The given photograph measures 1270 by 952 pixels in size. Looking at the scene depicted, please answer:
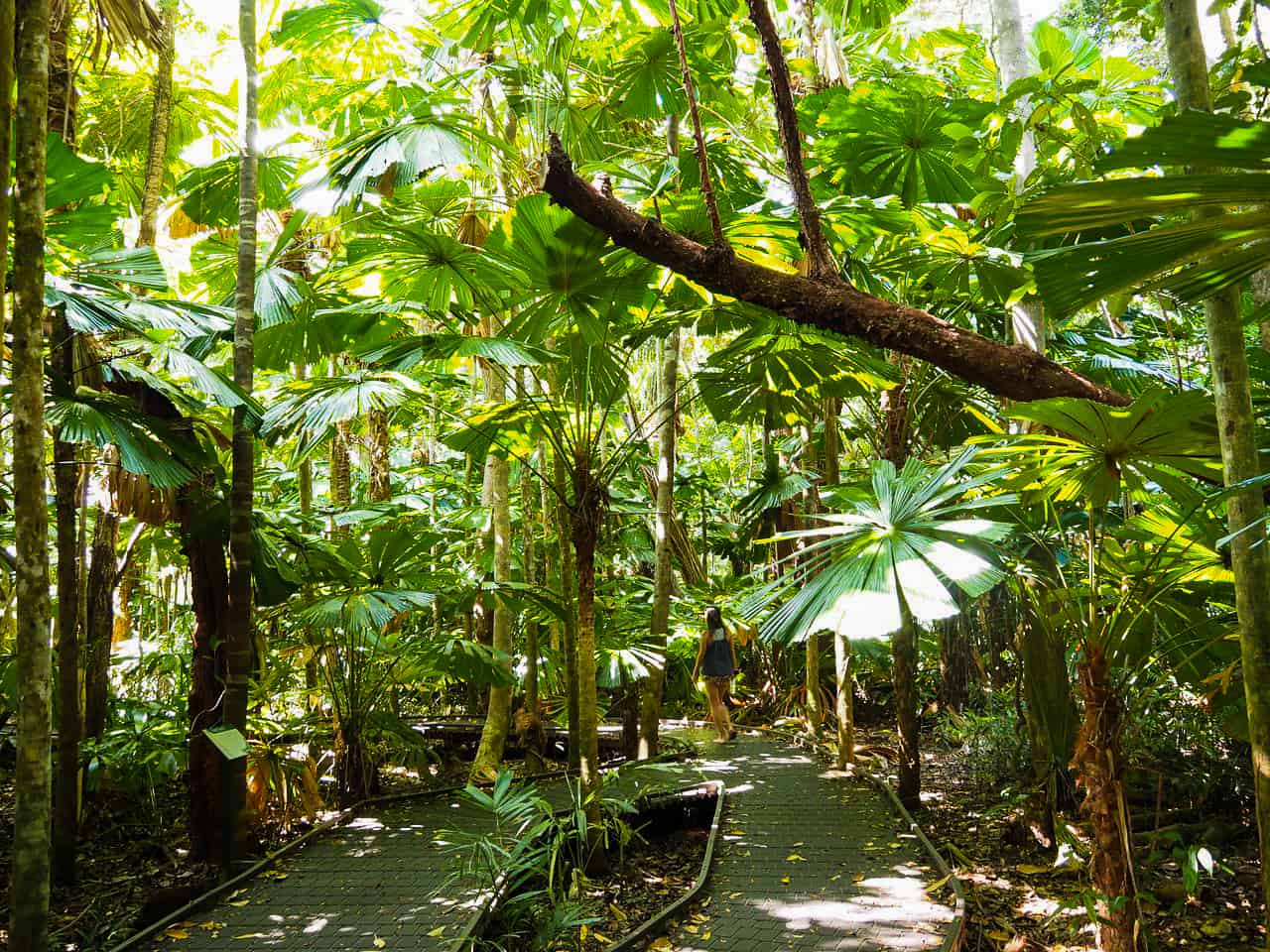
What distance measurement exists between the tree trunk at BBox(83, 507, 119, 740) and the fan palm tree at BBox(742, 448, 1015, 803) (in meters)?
5.20

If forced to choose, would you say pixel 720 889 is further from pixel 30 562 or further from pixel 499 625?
pixel 30 562

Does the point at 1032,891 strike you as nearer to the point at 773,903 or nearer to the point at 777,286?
the point at 773,903

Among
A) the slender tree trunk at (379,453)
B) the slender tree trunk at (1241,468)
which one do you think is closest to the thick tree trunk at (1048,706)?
the slender tree trunk at (1241,468)

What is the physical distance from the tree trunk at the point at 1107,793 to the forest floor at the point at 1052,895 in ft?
0.41

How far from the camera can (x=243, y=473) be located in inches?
189

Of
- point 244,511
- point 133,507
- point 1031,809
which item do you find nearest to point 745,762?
point 1031,809

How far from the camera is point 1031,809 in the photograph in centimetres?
534

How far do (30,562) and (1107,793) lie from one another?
4.13m

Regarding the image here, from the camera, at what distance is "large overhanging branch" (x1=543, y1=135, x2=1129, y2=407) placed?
2.56 metres

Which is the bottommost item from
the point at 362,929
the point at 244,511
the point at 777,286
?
the point at 362,929

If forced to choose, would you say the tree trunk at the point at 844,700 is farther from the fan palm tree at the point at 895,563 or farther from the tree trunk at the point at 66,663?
the tree trunk at the point at 66,663

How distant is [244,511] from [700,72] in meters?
4.42

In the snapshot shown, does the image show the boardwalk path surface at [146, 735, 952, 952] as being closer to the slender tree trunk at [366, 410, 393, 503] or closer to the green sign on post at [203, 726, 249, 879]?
the green sign on post at [203, 726, 249, 879]

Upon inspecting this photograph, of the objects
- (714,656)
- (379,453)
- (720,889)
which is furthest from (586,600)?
(379,453)
